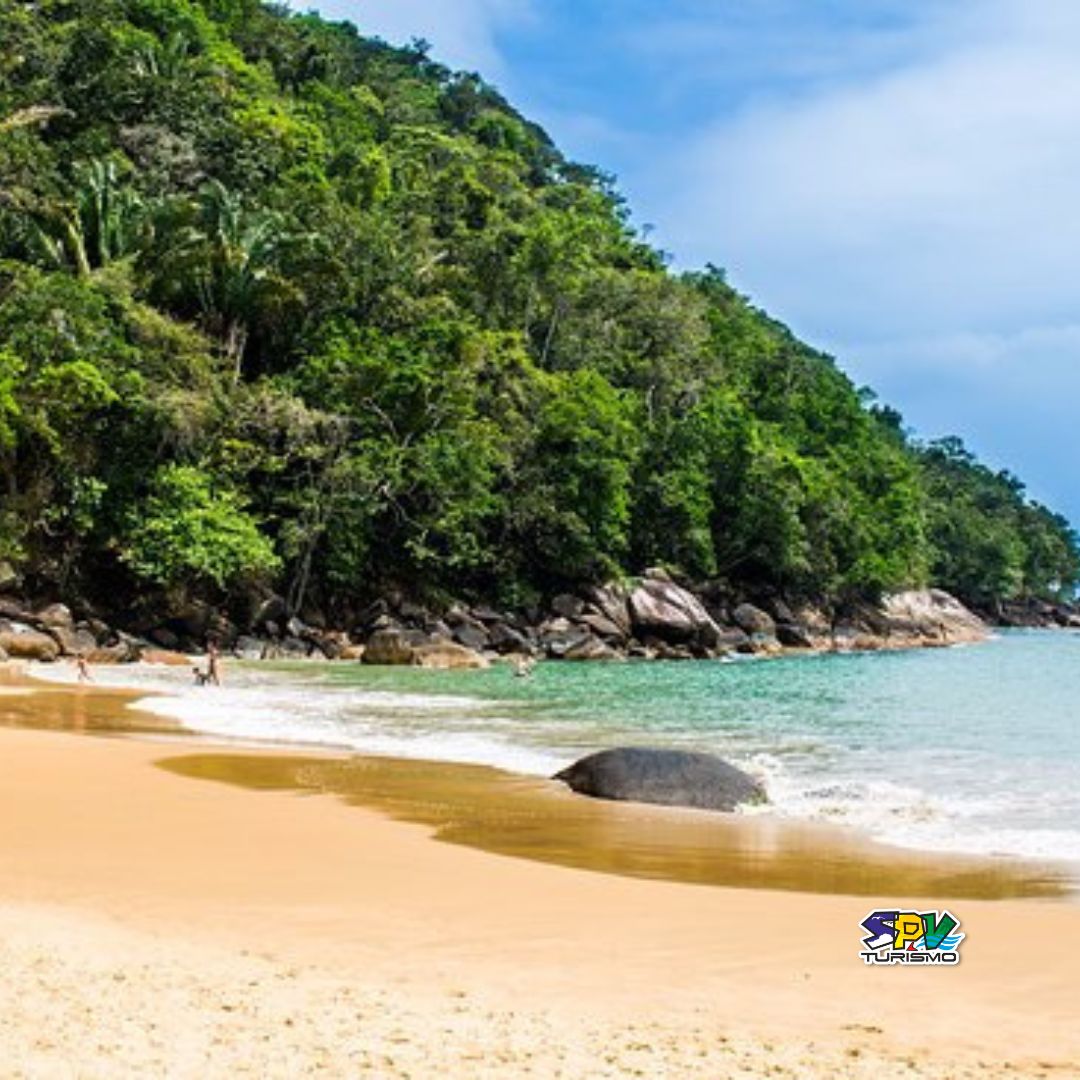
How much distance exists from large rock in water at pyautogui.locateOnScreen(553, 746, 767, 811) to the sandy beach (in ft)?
11.8

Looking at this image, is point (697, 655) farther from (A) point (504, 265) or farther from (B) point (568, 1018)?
(B) point (568, 1018)

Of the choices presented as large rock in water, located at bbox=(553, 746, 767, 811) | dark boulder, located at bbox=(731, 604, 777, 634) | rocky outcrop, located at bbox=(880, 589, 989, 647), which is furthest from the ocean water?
rocky outcrop, located at bbox=(880, 589, 989, 647)

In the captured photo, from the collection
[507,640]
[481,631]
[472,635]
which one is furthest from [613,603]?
[472,635]

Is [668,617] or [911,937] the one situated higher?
[668,617]

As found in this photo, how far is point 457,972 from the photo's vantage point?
247 inches

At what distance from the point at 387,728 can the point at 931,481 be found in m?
86.8

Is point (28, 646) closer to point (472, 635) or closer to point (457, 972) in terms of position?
point (472, 635)

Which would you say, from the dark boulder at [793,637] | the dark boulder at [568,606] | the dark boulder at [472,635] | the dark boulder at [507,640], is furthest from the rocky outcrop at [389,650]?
the dark boulder at [793,637]

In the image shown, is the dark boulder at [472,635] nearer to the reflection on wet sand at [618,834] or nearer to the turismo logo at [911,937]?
the reflection on wet sand at [618,834]

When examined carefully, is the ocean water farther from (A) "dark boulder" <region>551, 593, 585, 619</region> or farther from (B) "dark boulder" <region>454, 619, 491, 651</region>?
(A) "dark boulder" <region>551, 593, 585, 619</region>

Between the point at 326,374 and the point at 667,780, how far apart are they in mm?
32399

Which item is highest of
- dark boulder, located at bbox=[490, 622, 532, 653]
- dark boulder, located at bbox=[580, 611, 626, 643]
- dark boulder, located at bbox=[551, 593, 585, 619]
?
dark boulder, located at bbox=[551, 593, 585, 619]

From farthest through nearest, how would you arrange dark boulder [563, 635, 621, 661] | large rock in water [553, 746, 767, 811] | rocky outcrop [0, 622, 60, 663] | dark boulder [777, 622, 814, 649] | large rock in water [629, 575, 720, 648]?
1. dark boulder [777, 622, 814, 649]
2. large rock in water [629, 575, 720, 648]
3. dark boulder [563, 635, 621, 661]
4. rocky outcrop [0, 622, 60, 663]
5. large rock in water [553, 746, 767, 811]

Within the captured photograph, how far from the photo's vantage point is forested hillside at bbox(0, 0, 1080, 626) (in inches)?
1516
